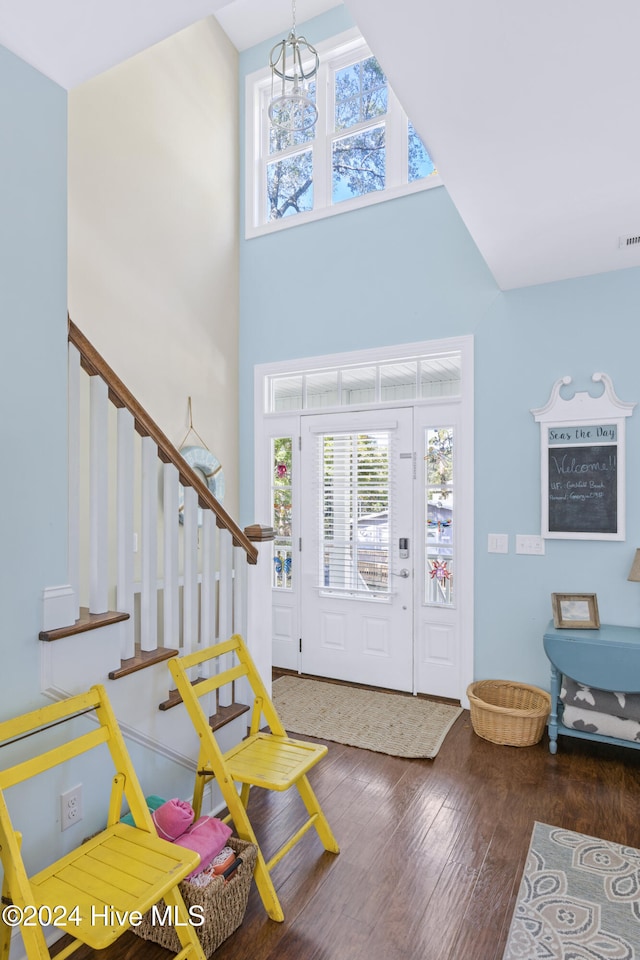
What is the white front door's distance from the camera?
3830 mm

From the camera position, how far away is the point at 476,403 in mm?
3586

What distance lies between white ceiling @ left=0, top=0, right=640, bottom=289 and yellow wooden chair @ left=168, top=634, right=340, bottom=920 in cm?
193

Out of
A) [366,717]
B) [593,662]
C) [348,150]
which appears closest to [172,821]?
[366,717]

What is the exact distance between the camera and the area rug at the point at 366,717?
3.10 metres

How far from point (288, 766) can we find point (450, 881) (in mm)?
704

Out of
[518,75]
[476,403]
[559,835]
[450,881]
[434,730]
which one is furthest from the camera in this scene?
[476,403]

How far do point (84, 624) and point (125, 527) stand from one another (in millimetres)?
396

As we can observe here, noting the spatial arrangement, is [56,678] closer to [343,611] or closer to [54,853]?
[54,853]

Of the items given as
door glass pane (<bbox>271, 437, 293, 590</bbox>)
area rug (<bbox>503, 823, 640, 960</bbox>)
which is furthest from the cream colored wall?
area rug (<bbox>503, 823, 640, 960</bbox>)

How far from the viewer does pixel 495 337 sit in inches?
139

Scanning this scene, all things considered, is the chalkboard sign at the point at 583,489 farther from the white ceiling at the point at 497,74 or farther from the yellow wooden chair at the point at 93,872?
the yellow wooden chair at the point at 93,872

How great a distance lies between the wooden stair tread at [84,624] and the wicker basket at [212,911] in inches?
31.9

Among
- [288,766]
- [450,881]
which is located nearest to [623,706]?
[450,881]

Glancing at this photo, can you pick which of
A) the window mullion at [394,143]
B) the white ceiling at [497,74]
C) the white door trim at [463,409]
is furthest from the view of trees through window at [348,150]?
the white ceiling at [497,74]
